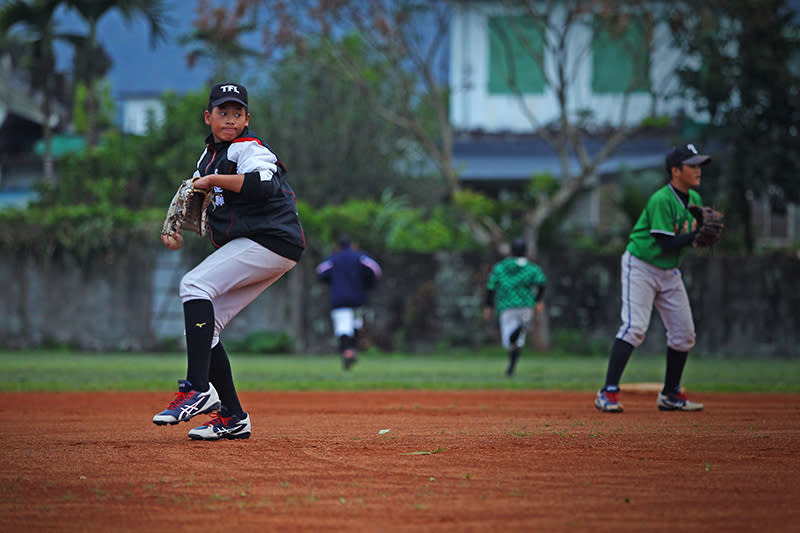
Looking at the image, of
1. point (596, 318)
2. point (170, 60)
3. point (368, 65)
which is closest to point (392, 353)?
point (596, 318)

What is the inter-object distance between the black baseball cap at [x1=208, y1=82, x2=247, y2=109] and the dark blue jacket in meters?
10.2

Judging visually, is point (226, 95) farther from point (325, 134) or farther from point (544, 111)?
point (544, 111)

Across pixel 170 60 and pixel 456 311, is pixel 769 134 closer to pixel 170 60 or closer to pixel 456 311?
pixel 456 311

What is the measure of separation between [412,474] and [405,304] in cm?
1685

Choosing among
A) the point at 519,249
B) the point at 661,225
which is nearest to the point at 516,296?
the point at 519,249

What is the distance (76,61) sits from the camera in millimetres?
29016

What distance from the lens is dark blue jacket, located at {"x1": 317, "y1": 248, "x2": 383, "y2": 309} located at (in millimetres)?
16344

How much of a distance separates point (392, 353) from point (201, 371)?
621 inches

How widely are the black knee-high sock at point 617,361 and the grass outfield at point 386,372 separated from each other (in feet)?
11.7

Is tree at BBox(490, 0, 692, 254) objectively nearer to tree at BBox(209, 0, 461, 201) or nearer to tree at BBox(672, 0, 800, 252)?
tree at BBox(672, 0, 800, 252)

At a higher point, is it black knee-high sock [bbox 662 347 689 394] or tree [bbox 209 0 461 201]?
tree [bbox 209 0 461 201]

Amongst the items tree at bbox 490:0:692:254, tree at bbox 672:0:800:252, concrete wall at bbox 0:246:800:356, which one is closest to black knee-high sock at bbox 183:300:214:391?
tree at bbox 490:0:692:254

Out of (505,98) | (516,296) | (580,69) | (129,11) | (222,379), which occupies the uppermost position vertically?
(129,11)

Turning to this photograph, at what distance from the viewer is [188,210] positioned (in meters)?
6.07
